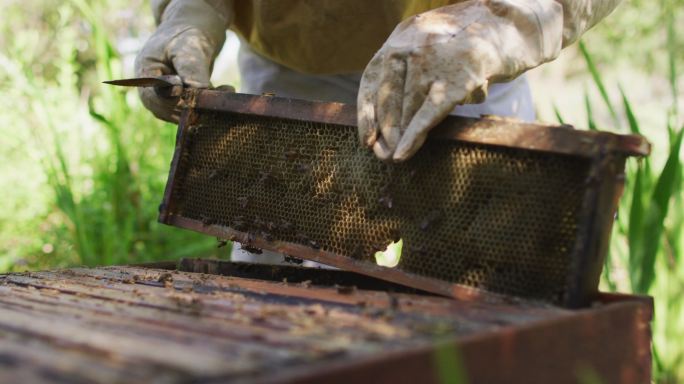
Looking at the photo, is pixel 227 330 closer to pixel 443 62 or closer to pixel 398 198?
pixel 398 198

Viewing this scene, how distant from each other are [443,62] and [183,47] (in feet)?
3.23

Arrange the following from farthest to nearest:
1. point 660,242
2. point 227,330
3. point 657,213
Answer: point 660,242
point 657,213
point 227,330

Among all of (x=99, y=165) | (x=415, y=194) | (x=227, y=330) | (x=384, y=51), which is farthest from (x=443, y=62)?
(x=99, y=165)

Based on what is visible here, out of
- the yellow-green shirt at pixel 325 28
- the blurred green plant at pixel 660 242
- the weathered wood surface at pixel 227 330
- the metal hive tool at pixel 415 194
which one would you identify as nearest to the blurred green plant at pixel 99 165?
the yellow-green shirt at pixel 325 28

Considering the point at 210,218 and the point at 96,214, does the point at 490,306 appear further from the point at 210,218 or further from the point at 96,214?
the point at 96,214

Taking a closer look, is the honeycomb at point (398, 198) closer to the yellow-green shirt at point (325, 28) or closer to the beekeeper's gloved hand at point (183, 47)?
the beekeeper's gloved hand at point (183, 47)

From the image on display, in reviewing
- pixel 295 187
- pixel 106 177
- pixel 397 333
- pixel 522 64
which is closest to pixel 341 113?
pixel 295 187

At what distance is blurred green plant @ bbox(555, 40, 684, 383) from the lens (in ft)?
6.70

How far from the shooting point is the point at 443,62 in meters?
1.57

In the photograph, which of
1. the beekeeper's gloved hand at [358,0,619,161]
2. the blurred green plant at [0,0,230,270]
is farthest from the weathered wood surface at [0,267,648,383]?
the blurred green plant at [0,0,230,270]

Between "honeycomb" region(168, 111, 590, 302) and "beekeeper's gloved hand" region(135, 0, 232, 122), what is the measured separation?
7.6 inches

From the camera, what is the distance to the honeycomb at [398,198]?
143 centimetres

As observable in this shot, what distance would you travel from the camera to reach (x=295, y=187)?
1.86 meters

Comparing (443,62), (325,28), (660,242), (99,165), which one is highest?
(325,28)
